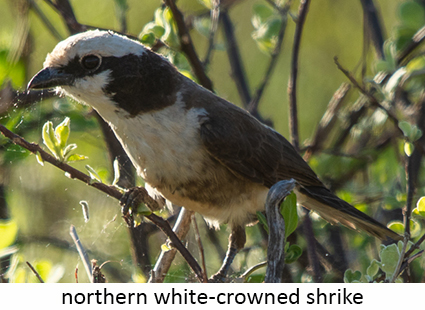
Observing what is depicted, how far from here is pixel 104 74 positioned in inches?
102

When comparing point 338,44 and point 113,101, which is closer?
point 113,101

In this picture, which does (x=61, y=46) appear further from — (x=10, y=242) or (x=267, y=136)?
(x=267, y=136)

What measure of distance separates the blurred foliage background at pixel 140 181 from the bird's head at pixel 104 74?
0.27m

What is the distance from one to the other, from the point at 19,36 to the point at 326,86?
132 inches

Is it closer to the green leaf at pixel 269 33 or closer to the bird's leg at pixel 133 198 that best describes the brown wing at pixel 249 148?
the bird's leg at pixel 133 198

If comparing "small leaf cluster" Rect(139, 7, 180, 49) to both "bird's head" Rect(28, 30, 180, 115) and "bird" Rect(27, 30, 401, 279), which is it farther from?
"bird's head" Rect(28, 30, 180, 115)

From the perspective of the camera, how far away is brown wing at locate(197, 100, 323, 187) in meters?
2.86

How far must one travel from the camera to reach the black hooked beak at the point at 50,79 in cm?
252

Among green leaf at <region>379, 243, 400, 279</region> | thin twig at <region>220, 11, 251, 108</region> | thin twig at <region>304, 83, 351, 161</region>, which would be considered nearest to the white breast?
green leaf at <region>379, 243, 400, 279</region>

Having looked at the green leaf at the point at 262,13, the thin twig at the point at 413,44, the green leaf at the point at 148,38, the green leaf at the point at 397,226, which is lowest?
the green leaf at the point at 397,226

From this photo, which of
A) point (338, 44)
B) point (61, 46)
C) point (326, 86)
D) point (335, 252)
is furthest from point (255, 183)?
point (338, 44)

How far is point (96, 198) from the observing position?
2.95m

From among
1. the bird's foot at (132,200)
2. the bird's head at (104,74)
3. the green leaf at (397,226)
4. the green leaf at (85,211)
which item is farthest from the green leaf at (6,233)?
the green leaf at (397,226)

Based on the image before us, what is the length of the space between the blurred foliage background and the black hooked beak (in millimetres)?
164
